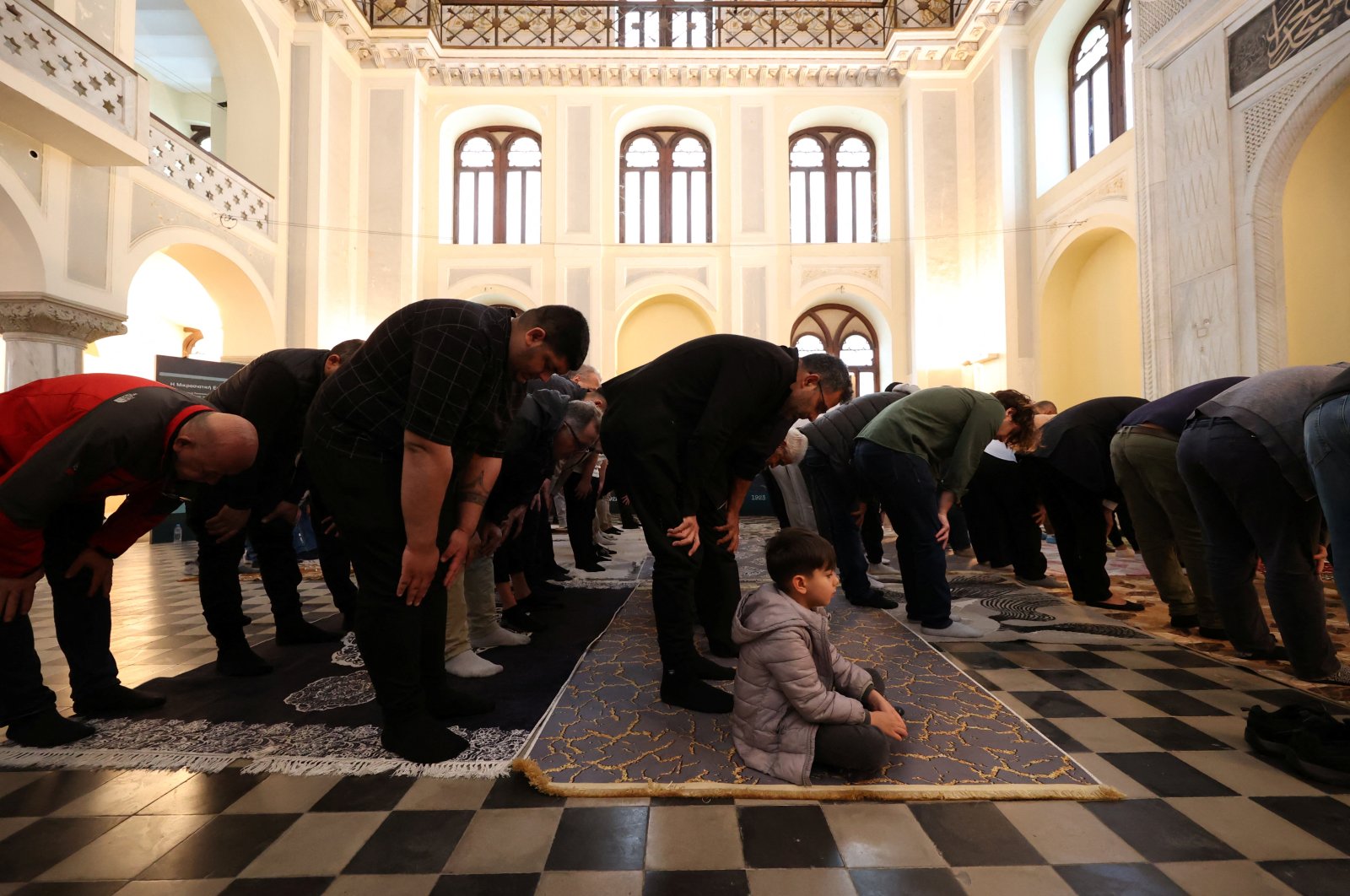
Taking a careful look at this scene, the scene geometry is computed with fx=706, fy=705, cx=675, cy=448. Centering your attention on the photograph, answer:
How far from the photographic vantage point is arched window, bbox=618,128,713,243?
1300 cm

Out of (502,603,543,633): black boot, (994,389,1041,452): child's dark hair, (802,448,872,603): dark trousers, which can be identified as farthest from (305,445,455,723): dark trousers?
(994,389,1041,452): child's dark hair

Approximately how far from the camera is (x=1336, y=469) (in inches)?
77.2

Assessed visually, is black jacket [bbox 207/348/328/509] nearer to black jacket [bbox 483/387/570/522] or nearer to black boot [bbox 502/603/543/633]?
black jacket [bbox 483/387/570/522]

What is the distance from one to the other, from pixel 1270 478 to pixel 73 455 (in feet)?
12.1

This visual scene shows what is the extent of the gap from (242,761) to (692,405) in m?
1.70

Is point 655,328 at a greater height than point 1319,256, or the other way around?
point 655,328

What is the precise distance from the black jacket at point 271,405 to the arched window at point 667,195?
1079 cm

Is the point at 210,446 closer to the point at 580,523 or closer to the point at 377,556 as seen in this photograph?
the point at 377,556

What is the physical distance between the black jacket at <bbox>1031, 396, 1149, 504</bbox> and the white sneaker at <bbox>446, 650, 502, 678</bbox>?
121 inches

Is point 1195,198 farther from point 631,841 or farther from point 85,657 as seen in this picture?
point 85,657

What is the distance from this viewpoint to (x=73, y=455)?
1841 mm


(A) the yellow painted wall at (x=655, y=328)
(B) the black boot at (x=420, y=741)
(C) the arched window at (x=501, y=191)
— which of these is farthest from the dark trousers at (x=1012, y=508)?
(C) the arched window at (x=501, y=191)

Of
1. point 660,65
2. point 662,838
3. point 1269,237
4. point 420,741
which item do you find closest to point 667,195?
point 660,65

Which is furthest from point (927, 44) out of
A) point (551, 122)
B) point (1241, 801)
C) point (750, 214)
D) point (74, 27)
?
point (1241, 801)
